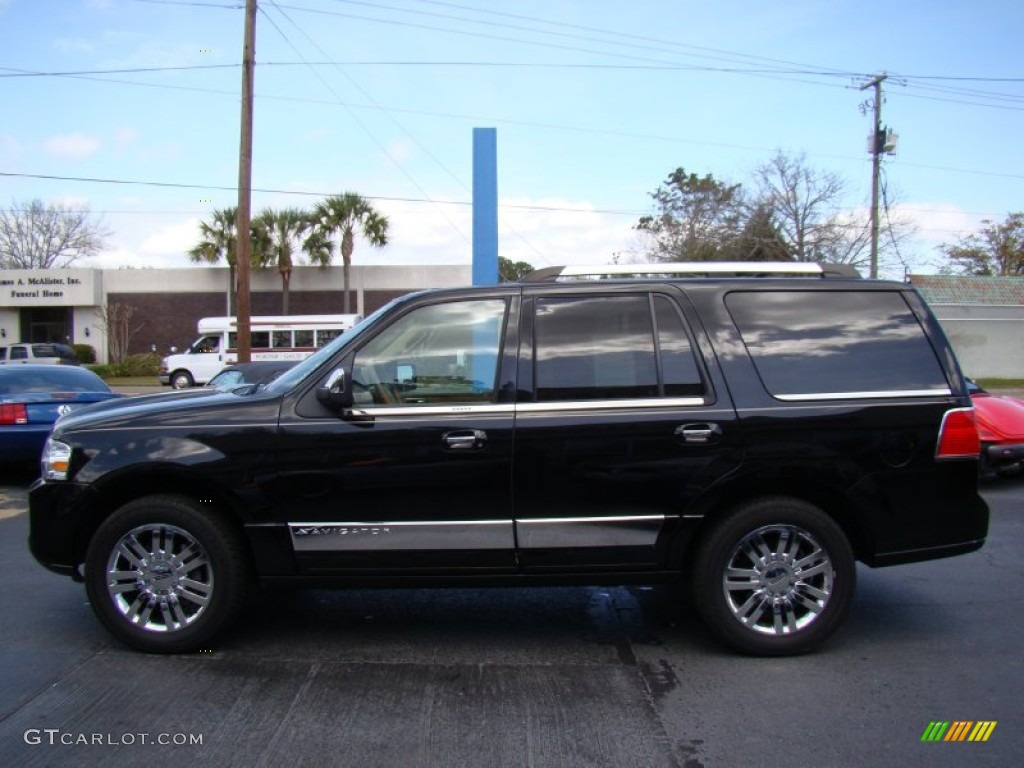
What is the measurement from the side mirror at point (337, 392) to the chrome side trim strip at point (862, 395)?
2.16 m

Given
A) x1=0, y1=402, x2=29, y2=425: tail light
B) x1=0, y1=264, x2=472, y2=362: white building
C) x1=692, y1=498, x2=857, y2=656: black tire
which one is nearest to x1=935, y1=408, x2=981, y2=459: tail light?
x1=692, y1=498, x2=857, y2=656: black tire

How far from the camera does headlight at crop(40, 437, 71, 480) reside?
4.13 m

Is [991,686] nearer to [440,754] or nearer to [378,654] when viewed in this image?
[440,754]

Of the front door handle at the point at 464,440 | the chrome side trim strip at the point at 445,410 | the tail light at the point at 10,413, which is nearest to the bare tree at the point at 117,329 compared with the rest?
the tail light at the point at 10,413

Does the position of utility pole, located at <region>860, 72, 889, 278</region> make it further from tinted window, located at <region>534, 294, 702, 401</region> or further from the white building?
tinted window, located at <region>534, 294, 702, 401</region>

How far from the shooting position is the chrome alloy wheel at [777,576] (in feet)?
13.5

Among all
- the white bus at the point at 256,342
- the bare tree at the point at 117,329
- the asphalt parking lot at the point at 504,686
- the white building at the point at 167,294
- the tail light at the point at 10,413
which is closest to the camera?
the asphalt parking lot at the point at 504,686

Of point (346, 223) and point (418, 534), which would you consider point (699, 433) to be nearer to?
point (418, 534)

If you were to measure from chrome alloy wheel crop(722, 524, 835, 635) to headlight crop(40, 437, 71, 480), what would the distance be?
3.41 meters

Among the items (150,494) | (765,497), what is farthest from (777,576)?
(150,494)

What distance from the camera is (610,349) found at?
4.18 metres

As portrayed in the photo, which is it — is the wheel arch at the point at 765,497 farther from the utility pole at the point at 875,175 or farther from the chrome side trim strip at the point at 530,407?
the utility pole at the point at 875,175

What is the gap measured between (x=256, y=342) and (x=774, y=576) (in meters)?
26.6

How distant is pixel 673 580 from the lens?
4195 millimetres
